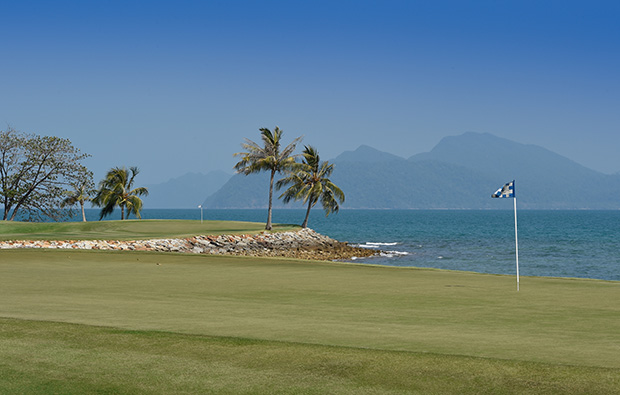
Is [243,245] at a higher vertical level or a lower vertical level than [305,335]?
lower

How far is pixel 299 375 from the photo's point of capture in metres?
7.29

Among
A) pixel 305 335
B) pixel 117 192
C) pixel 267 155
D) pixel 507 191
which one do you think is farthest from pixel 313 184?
pixel 305 335

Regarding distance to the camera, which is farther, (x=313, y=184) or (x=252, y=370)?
(x=313, y=184)

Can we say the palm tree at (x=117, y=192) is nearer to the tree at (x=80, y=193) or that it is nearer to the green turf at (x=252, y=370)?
the tree at (x=80, y=193)

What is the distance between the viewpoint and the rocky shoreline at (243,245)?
40.5 meters

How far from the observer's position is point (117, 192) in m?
70.8

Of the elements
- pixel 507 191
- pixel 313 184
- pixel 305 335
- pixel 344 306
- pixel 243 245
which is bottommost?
pixel 243 245

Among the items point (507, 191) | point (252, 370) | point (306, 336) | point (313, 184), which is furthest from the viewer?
point (313, 184)

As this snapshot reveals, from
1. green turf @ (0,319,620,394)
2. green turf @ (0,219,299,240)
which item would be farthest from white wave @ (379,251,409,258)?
green turf @ (0,319,620,394)

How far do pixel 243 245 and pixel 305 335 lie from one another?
43942mm

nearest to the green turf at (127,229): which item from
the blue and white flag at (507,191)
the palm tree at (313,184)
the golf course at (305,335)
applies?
the palm tree at (313,184)

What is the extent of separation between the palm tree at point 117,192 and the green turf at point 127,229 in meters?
10.7

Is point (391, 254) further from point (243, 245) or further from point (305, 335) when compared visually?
point (305, 335)

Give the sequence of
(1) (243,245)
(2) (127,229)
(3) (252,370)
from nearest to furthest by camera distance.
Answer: (3) (252,370) → (1) (243,245) → (2) (127,229)
